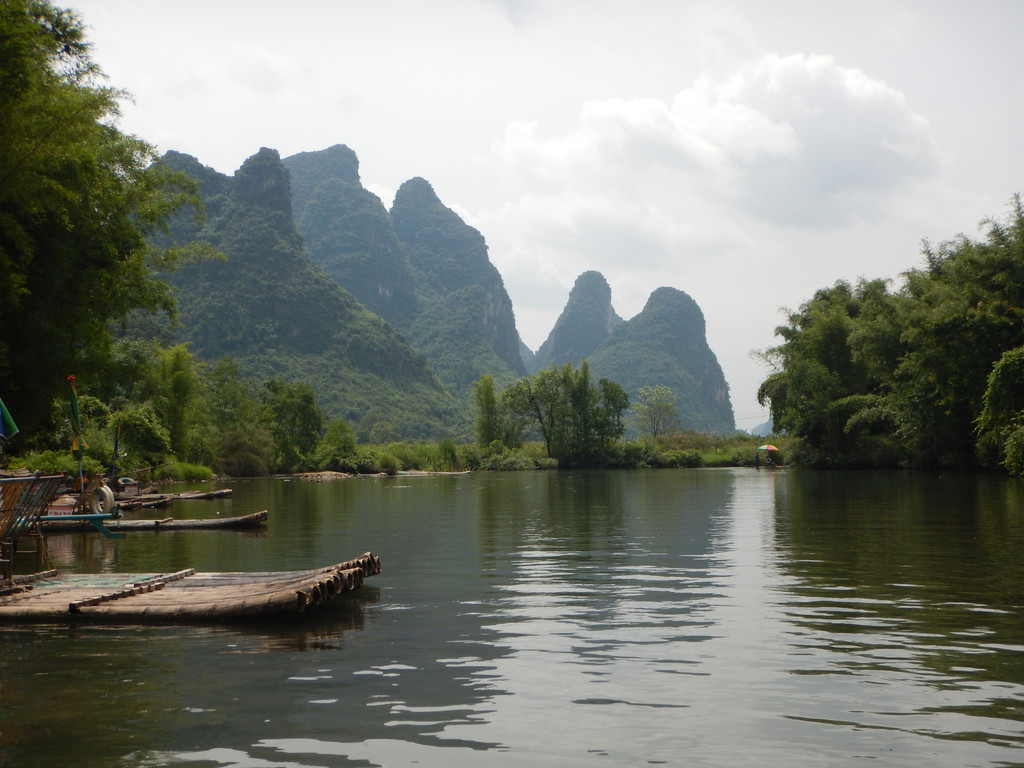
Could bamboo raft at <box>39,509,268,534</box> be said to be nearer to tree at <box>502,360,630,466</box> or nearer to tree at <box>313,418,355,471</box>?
tree at <box>313,418,355,471</box>

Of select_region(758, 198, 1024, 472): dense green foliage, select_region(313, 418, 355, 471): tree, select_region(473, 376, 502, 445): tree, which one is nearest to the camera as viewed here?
select_region(758, 198, 1024, 472): dense green foliage

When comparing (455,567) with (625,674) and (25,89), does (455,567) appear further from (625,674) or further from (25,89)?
(25,89)

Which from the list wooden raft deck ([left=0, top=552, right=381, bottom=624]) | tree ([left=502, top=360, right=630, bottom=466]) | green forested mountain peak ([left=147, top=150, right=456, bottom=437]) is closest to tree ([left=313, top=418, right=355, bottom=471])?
tree ([left=502, top=360, right=630, bottom=466])

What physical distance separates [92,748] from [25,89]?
39.1 feet

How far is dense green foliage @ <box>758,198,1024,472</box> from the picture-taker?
4016 cm

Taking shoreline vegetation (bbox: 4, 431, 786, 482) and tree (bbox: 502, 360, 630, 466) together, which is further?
tree (bbox: 502, 360, 630, 466)

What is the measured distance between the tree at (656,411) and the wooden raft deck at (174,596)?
9756 cm

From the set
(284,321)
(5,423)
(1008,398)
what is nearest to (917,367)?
(1008,398)

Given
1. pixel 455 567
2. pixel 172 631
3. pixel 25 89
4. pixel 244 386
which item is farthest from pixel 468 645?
pixel 244 386

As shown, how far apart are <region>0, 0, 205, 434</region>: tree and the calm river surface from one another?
4681 millimetres

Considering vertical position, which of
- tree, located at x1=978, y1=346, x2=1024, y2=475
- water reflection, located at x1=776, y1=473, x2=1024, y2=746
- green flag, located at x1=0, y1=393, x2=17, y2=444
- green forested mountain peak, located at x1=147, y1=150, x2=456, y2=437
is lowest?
water reflection, located at x1=776, y1=473, x2=1024, y2=746

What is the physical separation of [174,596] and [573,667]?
5855 mm

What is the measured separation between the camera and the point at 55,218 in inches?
712

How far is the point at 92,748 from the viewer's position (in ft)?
20.4
